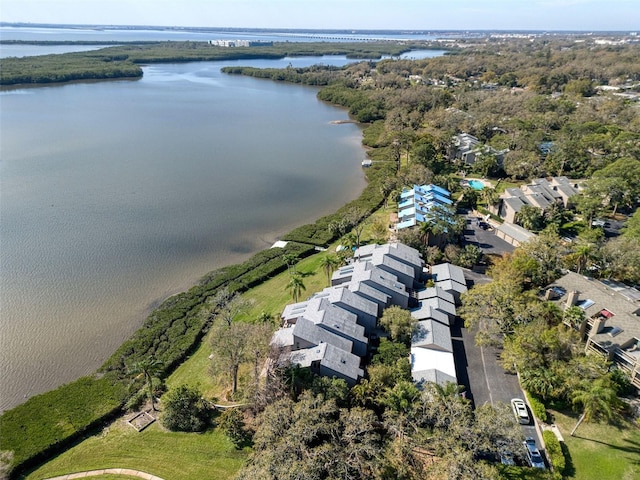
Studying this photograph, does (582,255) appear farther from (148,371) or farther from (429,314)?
(148,371)

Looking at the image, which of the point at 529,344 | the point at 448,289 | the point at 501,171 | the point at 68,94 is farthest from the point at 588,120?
the point at 68,94

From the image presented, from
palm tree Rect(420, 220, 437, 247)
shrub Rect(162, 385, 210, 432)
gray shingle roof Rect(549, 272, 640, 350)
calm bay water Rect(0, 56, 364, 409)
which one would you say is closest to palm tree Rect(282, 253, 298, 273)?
calm bay water Rect(0, 56, 364, 409)

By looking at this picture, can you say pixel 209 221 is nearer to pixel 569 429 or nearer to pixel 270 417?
pixel 270 417

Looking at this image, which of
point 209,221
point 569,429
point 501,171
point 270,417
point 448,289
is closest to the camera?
point 270,417

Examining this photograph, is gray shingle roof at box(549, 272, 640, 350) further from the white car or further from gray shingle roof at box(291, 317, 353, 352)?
gray shingle roof at box(291, 317, 353, 352)

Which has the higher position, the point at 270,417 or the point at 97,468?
the point at 270,417

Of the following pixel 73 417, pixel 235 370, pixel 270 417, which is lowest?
pixel 73 417

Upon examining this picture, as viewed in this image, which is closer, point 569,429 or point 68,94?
point 569,429
